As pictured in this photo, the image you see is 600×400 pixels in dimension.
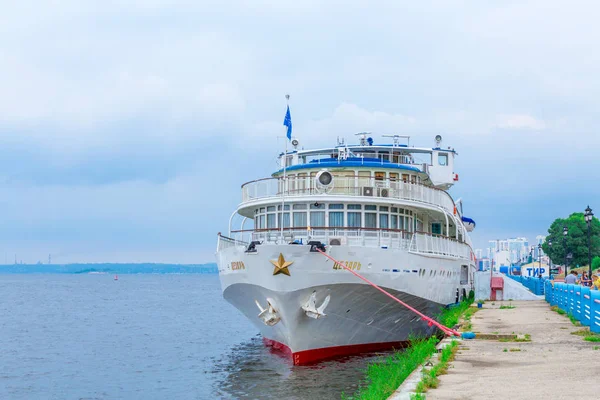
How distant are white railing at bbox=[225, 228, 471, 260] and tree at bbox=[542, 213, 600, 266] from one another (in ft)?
237

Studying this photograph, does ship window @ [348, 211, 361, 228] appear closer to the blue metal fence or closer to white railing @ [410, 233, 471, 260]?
white railing @ [410, 233, 471, 260]

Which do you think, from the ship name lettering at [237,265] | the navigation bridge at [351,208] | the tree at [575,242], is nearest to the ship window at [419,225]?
the navigation bridge at [351,208]

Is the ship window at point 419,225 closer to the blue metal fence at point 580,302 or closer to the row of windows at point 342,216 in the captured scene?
the row of windows at point 342,216

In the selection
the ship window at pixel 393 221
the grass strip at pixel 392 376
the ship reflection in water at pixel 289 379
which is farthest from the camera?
the ship window at pixel 393 221

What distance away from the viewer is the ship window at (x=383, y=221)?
24858mm

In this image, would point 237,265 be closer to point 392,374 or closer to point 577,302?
point 392,374

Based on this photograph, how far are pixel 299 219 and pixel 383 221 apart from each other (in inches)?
114

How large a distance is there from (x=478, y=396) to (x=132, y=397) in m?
14.3

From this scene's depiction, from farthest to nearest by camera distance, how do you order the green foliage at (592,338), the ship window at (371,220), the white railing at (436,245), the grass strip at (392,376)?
the ship window at (371,220) → the white railing at (436,245) → the green foliage at (592,338) → the grass strip at (392,376)

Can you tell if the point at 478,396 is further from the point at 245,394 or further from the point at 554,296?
the point at 554,296

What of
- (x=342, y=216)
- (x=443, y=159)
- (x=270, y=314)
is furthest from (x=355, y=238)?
(x=443, y=159)

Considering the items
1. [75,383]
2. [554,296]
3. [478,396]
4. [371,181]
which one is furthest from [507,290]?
[478,396]

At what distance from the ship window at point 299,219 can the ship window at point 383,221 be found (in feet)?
8.55

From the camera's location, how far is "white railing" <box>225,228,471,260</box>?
22703 mm
